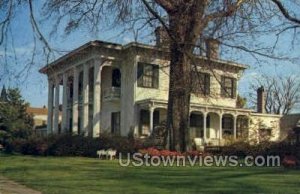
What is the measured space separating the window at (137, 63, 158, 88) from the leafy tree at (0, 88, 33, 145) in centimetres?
970

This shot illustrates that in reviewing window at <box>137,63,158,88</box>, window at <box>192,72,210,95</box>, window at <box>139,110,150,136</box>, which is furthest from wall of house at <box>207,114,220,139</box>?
window at <box>192,72,210,95</box>

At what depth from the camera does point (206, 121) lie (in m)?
44.2

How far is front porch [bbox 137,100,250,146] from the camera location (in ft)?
129

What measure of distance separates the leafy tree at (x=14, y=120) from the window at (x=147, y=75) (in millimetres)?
9699

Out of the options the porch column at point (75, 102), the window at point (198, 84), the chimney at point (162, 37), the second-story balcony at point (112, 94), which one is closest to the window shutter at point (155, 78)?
the second-story balcony at point (112, 94)

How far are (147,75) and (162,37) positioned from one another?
18.4 m

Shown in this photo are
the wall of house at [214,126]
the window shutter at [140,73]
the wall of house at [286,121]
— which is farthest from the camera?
the wall of house at [286,121]

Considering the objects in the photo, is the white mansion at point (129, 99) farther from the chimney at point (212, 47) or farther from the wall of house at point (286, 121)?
the chimney at point (212, 47)

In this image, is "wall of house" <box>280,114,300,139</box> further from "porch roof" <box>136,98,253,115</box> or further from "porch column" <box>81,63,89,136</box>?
"porch column" <box>81,63,89,136</box>

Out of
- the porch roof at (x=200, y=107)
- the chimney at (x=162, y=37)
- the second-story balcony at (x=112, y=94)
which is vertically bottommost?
the porch roof at (x=200, y=107)

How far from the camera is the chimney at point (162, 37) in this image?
21228 millimetres

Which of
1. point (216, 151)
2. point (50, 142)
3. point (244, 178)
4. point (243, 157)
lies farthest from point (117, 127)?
point (244, 178)

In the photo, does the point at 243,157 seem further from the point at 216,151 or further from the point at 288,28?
the point at 288,28

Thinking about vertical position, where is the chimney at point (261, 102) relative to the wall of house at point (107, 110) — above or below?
above
